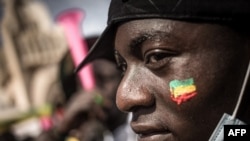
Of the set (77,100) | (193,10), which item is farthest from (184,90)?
(77,100)

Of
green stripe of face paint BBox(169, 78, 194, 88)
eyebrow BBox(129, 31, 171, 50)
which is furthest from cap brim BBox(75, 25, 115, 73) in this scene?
green stripe of face paint BBox(169, 78, 194, 88)

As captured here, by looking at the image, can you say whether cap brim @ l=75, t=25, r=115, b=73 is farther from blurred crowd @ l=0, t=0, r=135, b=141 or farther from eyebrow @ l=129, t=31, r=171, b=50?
blurred crowd @ l=0, t=0, r=135, b=141

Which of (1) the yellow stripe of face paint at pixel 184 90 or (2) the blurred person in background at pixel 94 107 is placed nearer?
(1) the yellow stripe of face paint at pixel 184 90

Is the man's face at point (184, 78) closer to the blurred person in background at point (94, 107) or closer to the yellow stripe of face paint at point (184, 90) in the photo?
the yellow stripe of face paint at point (184, 90)

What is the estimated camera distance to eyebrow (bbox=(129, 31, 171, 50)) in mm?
2094

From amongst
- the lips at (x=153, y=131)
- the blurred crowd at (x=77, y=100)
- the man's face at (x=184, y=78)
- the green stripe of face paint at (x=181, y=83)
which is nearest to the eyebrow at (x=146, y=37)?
the man's face at (x=184, y=78)

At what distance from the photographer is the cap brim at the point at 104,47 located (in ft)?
7.78

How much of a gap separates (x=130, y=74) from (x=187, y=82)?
238 millimetres

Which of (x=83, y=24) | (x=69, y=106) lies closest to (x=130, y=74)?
(x=69, y=106)

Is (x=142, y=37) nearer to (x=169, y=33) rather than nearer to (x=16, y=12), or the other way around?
(x=169, y=33)

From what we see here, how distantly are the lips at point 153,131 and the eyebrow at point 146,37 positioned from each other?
0.30 meters

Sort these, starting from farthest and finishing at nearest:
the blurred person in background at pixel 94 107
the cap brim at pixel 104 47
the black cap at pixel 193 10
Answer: the blurred person in background at pixel 94 107, the cap brim at pixel 104 47, the black cap at pixel 193 10

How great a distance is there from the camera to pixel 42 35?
19.7m

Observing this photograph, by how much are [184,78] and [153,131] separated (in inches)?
9.1
